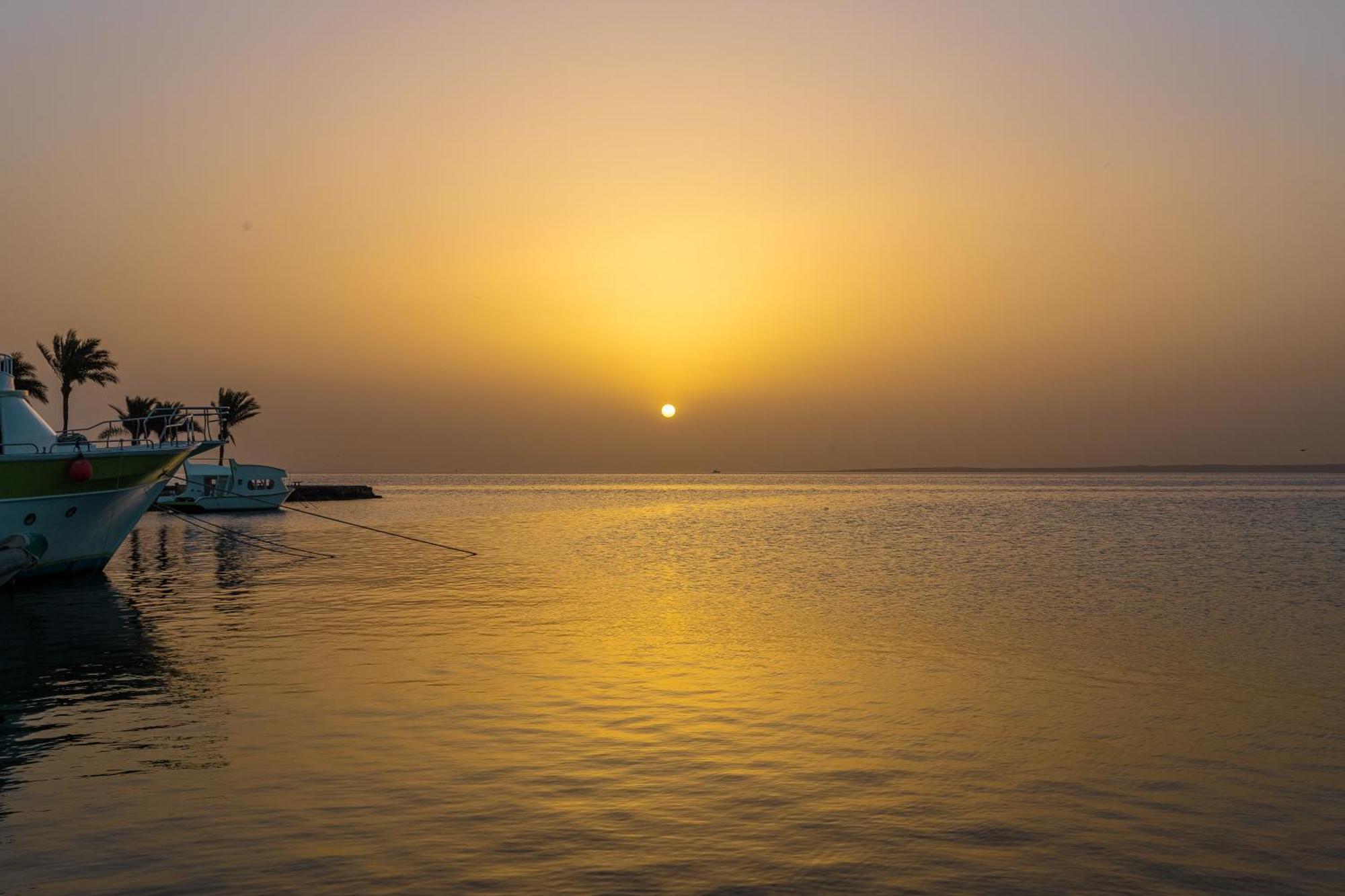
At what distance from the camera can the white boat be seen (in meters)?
94.4

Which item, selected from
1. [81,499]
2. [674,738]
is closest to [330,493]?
[81,499]

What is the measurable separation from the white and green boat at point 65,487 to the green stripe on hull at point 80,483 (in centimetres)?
3

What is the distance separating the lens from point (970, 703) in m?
16.7

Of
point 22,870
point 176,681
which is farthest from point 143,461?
point 22,870

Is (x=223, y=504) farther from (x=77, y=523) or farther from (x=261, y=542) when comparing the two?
(x=77, y=523)

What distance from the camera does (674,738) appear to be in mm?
14258

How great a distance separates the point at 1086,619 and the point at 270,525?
213 ft

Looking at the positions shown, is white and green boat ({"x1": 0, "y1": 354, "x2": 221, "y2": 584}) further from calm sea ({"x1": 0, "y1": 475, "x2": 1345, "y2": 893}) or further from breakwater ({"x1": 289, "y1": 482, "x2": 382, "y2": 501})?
breakwater ({"x1": 289, "y1": 482, "x2": 382, "y2": 501})

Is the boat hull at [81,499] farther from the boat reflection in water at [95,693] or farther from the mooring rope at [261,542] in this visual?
the mooring rope at [261,542]

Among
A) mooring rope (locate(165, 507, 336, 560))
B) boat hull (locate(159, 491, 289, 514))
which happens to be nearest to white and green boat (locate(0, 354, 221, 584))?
mooring rope (locate(165, 507, 336, 560))

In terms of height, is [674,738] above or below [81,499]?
below

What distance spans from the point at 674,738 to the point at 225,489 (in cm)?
9215

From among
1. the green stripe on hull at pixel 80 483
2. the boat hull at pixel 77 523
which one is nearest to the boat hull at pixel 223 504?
the boat hull at pixel 77 523

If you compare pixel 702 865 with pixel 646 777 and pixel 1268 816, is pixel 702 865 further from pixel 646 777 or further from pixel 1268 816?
pixel 1268 816
